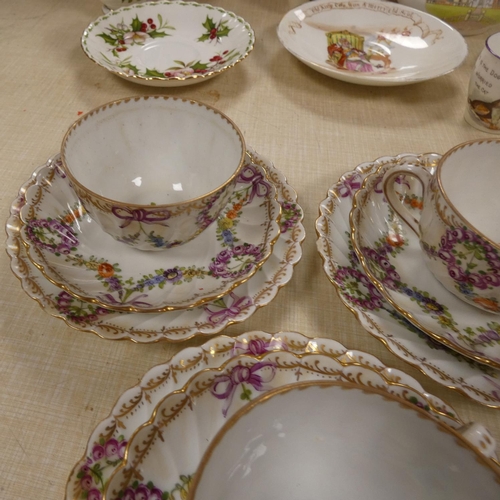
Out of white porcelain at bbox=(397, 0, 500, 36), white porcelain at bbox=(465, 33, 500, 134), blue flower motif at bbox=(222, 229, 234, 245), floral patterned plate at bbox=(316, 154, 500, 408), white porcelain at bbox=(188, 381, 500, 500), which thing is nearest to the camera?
white porcelain at bbox=(188, 381, 500, 500)

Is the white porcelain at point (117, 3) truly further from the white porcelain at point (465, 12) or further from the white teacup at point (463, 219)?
the white teacup at point (463, 219)

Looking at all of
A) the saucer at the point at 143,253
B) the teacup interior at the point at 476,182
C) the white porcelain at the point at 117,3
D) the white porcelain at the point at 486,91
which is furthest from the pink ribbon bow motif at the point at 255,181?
the white porcelain at the point at 117,3

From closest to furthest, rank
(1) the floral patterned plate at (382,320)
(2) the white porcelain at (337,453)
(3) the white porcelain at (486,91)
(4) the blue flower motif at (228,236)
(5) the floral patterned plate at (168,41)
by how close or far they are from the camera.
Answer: (2) the white porcelain at (337,453) < (1) the floral patterned plate at (382,320) < (4) the blue flower motif at (228,236) < (3) the white porcelain at (486,91) < (5) the floral patterned plate at (168,41)

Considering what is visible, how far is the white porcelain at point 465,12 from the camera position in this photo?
939 millimetres

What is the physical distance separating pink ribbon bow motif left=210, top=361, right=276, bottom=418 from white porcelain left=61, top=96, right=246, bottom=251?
0.17m

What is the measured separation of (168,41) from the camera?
33.4 inches

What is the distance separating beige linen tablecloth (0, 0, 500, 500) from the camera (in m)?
0.41

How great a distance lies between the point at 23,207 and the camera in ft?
1.54

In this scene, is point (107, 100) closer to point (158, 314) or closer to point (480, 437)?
point (158, 314)

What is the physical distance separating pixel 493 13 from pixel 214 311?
985 millimetres

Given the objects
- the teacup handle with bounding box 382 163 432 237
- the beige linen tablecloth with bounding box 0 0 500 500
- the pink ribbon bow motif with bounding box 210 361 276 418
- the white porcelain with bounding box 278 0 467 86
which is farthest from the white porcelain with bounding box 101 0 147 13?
the pink ribbon bow motif with bounding box 210 361 276 418

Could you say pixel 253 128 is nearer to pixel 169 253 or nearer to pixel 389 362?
pixel 169 253

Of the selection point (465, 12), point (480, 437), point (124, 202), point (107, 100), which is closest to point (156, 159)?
point (124, 202)

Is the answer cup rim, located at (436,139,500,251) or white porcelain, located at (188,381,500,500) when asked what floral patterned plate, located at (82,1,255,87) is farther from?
white porcelain, located at (188,381,500,500)
